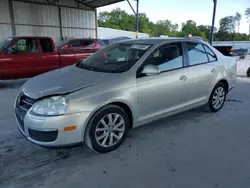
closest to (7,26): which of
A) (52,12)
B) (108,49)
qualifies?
(52,12)

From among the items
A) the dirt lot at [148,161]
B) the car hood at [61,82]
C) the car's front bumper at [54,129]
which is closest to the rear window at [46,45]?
the dirt lot at [148,161]

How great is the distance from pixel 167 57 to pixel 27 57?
4964mm

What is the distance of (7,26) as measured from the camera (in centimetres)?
1359

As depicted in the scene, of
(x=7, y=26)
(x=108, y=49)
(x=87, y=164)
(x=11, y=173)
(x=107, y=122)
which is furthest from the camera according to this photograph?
(x=7, y=26)

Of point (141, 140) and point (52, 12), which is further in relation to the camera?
point (52, 12)

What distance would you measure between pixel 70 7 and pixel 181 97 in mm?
15324

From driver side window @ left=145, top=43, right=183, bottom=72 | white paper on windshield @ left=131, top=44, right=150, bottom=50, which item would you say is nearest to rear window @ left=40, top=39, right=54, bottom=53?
white paper on windshield @ left=131, top=44, right=150, bottom=50

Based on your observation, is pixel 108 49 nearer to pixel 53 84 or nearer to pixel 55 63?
pixel 53 84

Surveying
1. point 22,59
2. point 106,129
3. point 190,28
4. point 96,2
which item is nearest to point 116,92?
point 106,129

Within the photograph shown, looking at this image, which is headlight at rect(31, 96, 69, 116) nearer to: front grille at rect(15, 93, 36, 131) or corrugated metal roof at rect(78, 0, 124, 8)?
front grille at rect(15, 93, 36, 131)

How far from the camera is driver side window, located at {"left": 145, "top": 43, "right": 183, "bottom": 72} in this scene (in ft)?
10.3

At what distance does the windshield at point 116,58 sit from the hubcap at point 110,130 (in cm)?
66

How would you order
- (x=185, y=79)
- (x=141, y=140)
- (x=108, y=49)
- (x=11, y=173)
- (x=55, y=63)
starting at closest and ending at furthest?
(x=11, y=173) → (x=141, y=140) → (x=185, y=79) → (x=108, y=49) → (x=55, y=63)

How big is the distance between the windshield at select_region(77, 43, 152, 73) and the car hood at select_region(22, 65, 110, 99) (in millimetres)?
221
